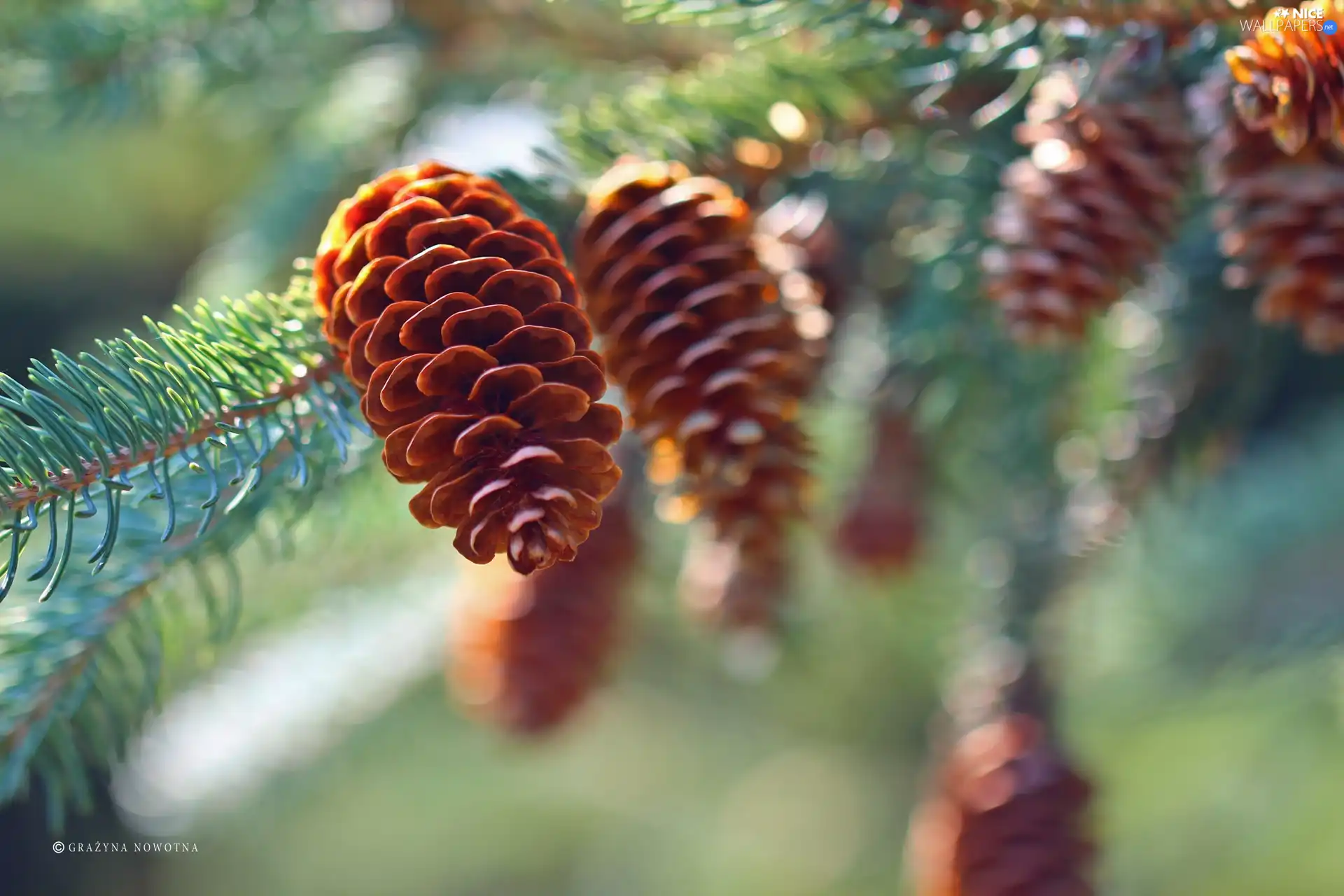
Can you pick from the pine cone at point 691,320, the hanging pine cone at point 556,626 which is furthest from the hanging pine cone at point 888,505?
the pine cone at point 691,320

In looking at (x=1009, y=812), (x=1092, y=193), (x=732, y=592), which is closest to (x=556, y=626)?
(x=732, y=592)

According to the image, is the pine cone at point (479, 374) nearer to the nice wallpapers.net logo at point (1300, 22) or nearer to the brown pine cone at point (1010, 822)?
the nice wallpapers.net logo at point (1300, 22)

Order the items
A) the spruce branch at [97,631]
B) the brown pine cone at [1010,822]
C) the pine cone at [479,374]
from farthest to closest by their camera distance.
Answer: the brown pine cone at [1010,822]
the spruce branch at [97,631]
the pine cone at [479,374]

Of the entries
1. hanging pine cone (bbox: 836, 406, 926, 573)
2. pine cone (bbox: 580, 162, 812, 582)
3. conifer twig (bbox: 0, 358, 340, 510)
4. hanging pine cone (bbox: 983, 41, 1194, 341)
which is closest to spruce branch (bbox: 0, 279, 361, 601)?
conifer twig (bbox: 0, 358, 340, 510)

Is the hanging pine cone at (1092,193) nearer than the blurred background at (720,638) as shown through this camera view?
Yes

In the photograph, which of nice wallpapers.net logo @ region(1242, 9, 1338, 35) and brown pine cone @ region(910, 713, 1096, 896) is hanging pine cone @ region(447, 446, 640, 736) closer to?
brown pine cone @ region(910, 713, 1096, 896)

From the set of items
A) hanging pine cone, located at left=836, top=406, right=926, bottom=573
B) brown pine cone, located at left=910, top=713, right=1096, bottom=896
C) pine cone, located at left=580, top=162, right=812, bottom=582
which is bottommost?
brown pine cone, located at left=910, top=713, right=1096, bottom=896
